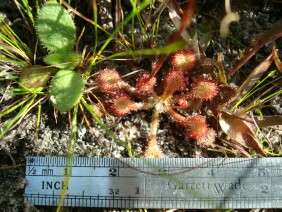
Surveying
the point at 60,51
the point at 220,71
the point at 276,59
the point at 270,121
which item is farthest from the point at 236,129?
A: the point at 60,51

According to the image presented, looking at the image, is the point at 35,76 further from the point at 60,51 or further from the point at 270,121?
the point at 270,121

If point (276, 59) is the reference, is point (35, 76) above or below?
below

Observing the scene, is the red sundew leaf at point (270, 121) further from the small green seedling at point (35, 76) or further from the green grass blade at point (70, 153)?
the small green seedling at point (35, 76)

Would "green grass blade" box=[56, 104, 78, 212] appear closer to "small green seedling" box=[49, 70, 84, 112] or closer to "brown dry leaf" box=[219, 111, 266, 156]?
"small green seedling" box=[49, 70, 84, 112]

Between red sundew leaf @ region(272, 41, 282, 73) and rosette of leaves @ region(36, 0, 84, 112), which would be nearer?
rosette of leaves @ region(36, 0, 84, 112)

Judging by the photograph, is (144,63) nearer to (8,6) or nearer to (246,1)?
(246,1)

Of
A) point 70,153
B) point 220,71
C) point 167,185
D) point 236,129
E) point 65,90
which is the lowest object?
point 167,185

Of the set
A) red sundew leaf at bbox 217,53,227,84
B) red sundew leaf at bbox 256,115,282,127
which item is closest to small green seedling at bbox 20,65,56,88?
red sundew leaf at bbox 217,53,227,84
